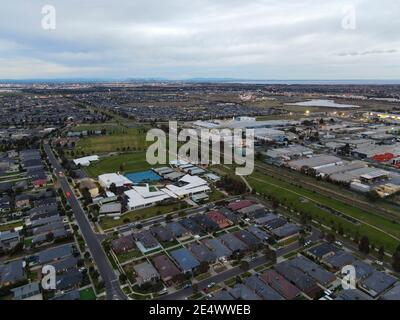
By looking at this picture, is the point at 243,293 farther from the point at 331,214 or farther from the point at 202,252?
the point at 331,214

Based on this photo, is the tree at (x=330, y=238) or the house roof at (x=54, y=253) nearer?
the house roof at (x=54, y=253)

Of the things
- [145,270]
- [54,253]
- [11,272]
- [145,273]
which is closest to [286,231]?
[145,270]

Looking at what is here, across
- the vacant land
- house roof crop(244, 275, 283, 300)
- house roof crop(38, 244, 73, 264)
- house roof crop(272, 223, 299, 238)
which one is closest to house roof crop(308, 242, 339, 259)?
house roof crop(272, 223, 299, 238)

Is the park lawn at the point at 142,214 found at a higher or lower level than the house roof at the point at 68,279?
higher

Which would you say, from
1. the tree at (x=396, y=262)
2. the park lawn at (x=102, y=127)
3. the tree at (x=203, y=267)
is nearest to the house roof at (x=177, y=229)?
the tree at (x=203, y=267)

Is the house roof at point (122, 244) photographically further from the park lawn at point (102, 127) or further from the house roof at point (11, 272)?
the park lawn at point (102, 127)

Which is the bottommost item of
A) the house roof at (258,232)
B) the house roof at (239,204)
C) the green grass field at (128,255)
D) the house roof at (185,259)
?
the green grass field at (128,255)
